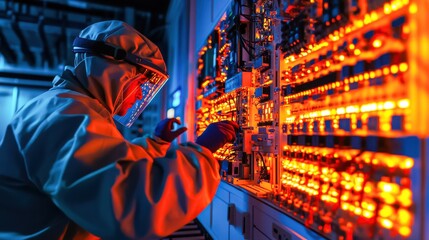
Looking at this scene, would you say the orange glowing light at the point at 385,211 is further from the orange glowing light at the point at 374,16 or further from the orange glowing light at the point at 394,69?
the orange glowing light at the point at 374,16

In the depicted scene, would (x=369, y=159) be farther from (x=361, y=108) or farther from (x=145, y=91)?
(x=145, y=91)

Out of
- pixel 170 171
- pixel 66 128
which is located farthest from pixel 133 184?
pixel 66 128

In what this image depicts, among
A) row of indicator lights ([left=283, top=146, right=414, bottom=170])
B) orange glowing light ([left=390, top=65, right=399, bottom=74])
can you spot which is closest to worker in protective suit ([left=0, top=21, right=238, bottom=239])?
row of indicator lights ([left=283, top=146, right=414, bottom=170])

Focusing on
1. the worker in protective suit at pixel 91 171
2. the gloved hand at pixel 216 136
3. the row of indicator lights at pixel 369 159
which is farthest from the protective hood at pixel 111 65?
the row of indicator lights at pixel 369 159

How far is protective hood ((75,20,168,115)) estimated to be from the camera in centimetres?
104

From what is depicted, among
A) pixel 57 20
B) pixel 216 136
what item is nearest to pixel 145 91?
pixel 216 136

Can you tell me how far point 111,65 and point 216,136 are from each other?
1.74 feet

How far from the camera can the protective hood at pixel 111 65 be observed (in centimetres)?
104

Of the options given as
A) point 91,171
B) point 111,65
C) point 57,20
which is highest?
point 57,20

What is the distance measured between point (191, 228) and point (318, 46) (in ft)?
6.92

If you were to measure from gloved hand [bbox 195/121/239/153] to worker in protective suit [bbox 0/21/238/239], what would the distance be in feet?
0.67

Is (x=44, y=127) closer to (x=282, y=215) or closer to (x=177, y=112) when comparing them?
(x=282, y=215)

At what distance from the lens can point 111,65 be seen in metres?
1.05

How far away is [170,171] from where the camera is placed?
766 millimetres
